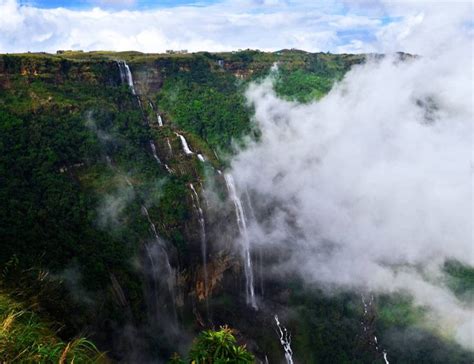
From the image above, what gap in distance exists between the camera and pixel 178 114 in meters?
65.7

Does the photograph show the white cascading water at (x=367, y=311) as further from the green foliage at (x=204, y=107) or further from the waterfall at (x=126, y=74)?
the waterfall at (x=126, y=74)

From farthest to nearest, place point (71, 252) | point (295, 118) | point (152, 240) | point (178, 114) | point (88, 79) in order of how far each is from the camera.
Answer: point (295, 118), point (178, 114), point (88, 79), point (152, 240), point (71, 252)

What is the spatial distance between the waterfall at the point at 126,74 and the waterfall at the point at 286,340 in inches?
1536

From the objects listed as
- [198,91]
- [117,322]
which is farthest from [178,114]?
[117,322]

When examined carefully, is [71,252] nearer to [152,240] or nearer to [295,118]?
[152,240]

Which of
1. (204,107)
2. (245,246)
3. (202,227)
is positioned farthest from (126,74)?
(245,246)

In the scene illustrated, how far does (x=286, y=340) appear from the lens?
1909 inches

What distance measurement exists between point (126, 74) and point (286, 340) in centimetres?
4284

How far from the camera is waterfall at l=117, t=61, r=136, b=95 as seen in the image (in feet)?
211

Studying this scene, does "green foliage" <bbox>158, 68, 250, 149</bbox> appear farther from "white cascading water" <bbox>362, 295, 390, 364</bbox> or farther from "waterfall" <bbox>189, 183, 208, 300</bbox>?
"white cascading water" <bbox>362, 295, 390, 364</bbox>

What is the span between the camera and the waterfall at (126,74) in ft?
211

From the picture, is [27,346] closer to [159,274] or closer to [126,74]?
[159,274]

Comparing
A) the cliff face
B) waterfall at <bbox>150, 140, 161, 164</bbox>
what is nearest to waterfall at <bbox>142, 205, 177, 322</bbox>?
the cliff face

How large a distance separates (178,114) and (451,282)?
44.7 metres
